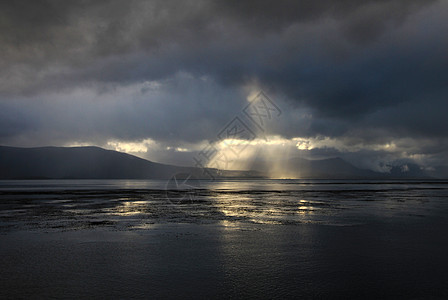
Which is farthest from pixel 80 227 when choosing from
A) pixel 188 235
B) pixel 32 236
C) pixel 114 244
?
pixel 188 235

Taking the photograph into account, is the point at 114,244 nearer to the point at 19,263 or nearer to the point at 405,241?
the point at 19,263

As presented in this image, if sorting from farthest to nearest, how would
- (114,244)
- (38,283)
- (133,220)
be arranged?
(133,220) → (114,244) → (38,283)

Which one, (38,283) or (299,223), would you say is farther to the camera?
(299,223)

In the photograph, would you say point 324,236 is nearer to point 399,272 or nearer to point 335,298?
point 399,272

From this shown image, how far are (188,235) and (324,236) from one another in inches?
295

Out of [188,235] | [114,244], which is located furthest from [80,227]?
[188,235]

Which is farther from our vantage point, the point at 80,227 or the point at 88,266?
the point at 80,227

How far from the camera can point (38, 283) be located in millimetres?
9633

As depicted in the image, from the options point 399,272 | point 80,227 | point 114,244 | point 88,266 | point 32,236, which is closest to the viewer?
point 399,272

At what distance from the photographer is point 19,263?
11.9m

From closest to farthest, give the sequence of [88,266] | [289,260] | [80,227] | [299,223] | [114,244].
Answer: [88,266], [289,260], [114,244], [80,227], [299,223]

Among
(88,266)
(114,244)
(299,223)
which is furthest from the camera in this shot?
(299,223)

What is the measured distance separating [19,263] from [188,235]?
8.17 meters

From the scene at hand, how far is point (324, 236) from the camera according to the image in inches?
687
